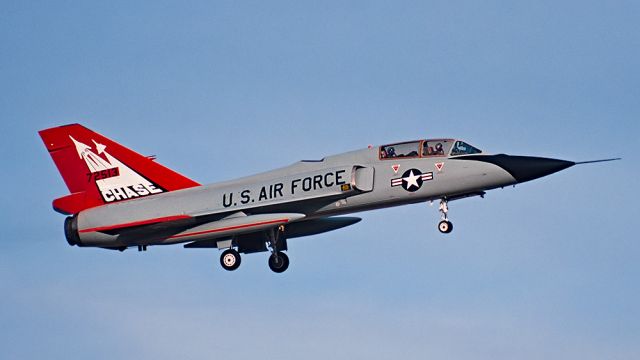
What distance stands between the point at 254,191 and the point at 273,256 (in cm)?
264

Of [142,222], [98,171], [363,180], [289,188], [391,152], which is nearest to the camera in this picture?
[363,180]

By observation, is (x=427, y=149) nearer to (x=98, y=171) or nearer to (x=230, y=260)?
(x=230, y=260)

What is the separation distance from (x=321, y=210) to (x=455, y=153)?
393cm

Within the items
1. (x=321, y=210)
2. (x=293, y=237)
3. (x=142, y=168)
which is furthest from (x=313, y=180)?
(x=142, y=168)

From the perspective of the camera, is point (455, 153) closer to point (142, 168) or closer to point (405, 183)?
point (405, 183)

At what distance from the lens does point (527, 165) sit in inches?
1096

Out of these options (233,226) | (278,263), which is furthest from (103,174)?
(278,263)

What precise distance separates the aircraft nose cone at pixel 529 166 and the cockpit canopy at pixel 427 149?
0.94 metres

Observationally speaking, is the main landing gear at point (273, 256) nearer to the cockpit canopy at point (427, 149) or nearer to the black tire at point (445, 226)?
the cockpit canopy at point (427, 149)

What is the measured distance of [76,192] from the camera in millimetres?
31469

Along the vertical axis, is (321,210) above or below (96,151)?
below

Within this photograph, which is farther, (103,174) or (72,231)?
(103,174)

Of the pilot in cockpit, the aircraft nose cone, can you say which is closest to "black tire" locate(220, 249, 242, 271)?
the pilot in cockpit

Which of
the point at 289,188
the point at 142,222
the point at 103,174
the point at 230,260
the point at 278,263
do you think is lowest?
the point at 230,260
